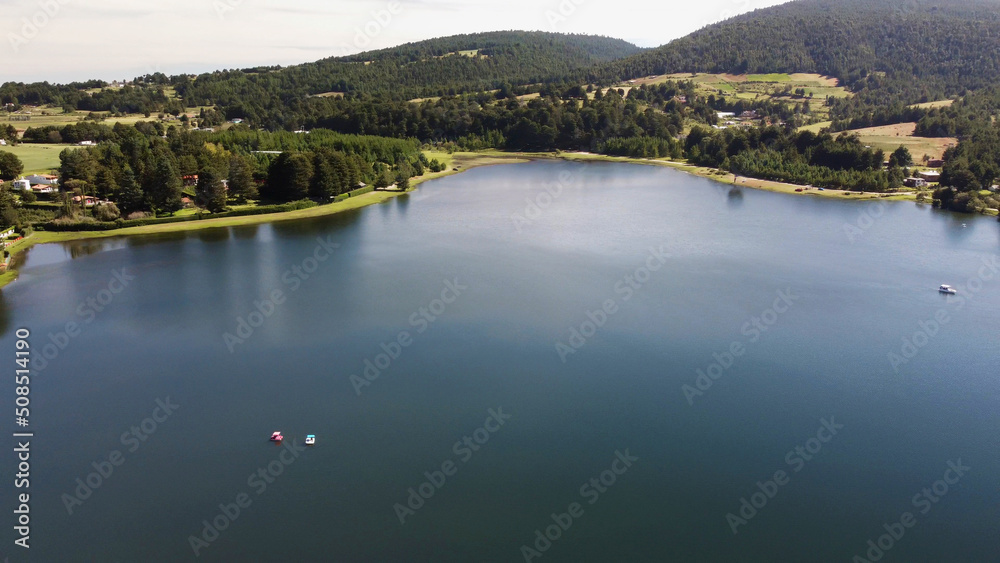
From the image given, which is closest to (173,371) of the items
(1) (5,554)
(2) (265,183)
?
(1) (5,554)

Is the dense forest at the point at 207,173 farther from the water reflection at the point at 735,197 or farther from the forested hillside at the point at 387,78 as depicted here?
the forested hillside at the point at 387,78

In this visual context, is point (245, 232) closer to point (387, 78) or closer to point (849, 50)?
point (387, 78)

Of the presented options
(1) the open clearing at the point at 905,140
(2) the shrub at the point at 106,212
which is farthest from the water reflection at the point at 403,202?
(1) the open clearing at the point at 905,140

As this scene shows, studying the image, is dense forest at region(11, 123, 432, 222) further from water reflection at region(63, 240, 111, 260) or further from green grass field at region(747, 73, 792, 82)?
green grass field at region(747, 73, 792, 82)

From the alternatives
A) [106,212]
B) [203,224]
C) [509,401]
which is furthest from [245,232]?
[509,401]

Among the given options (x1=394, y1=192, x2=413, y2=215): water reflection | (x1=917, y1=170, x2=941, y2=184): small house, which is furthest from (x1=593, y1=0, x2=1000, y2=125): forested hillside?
(x1=394, y1=192, x2=413, y2=215): water reflection

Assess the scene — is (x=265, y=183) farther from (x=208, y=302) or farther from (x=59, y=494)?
(x=59, y=494)
